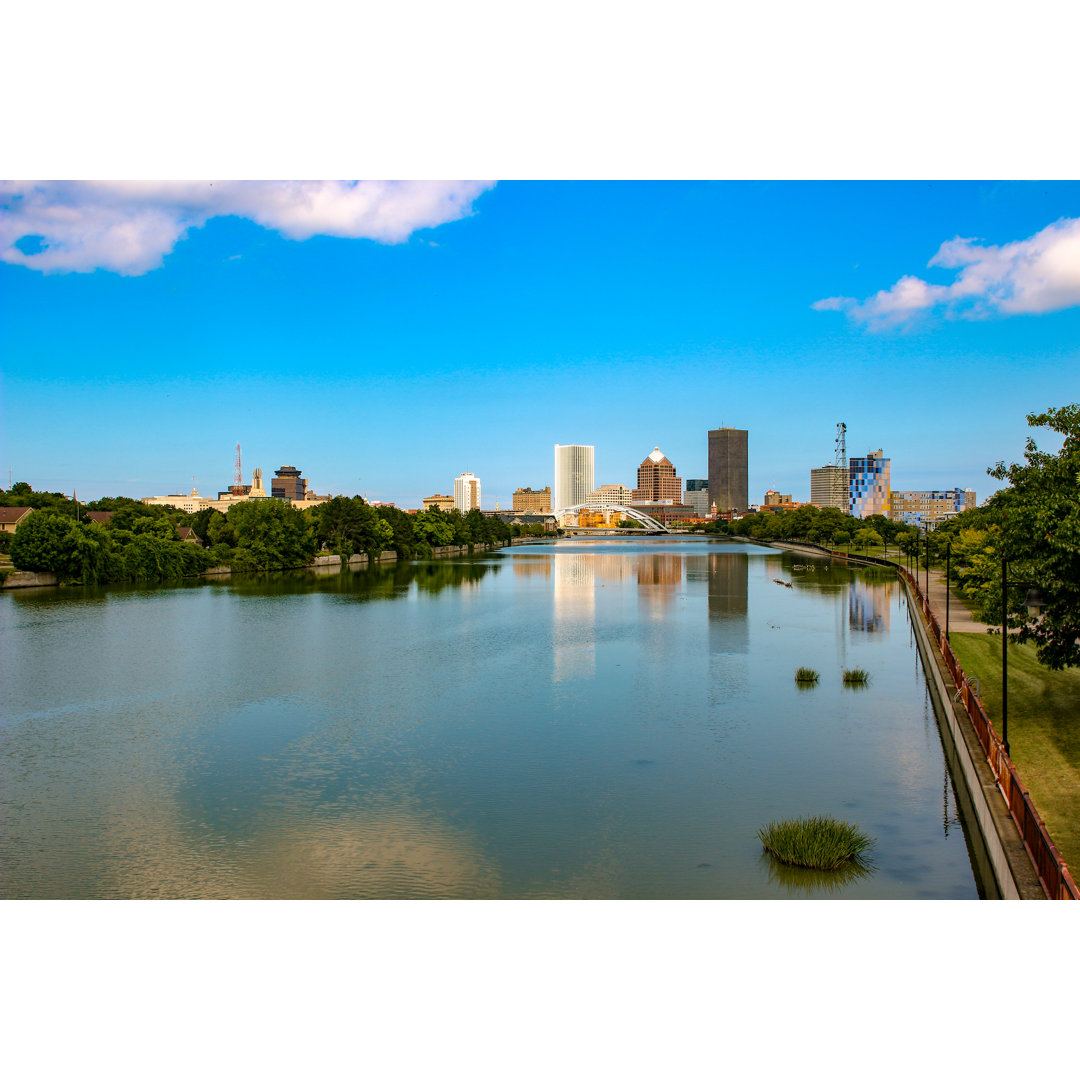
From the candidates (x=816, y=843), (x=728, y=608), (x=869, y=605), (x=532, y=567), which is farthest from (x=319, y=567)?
(x=816, y=843)

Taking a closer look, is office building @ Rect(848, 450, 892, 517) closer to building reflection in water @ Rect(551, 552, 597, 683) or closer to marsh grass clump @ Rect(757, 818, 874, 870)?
building reflection in water @ Rect(551, 552, 597, 683)

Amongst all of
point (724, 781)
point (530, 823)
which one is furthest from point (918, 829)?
point (530, 823)

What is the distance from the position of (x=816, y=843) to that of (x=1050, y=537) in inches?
200

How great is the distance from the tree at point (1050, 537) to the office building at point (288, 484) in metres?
173

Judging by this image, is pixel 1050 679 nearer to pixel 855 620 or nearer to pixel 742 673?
pixel 742 673

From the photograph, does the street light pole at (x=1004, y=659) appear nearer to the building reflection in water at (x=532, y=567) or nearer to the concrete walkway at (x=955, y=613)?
the concrete walkway at (x=955, y=613)

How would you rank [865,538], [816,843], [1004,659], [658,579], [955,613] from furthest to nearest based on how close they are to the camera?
[865,538], [658,579], [955,613], [1004,659], [816,843]

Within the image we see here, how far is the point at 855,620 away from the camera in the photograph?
97.5 ft

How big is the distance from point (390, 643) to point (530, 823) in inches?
581

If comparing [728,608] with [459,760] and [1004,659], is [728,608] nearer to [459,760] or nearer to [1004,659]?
[459,760]

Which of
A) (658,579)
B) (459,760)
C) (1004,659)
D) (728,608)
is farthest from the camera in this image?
(658,579)

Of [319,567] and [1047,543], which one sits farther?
[319,567]

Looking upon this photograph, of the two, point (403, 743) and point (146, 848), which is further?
point (403, 743)

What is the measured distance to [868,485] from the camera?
172875mm
